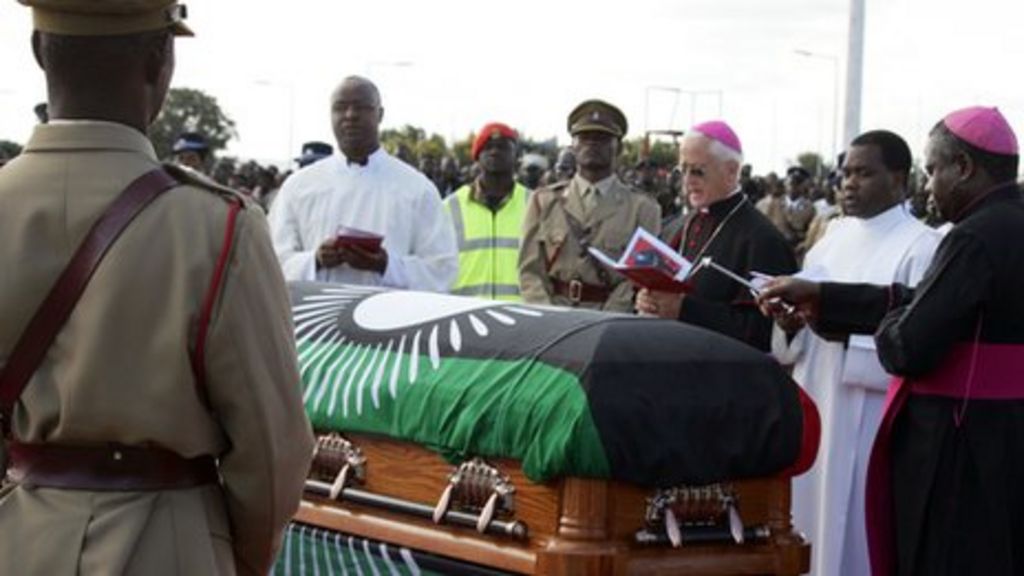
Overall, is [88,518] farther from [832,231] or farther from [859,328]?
[832,231]

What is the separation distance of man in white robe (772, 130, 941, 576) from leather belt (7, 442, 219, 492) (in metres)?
3.15

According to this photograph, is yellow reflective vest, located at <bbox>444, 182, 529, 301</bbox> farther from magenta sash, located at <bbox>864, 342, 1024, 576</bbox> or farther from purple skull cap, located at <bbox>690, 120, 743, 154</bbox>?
magenta sash, located at <bbox>864, 342, 1024, 576</bbox>

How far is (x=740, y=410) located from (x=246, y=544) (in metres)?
1.71

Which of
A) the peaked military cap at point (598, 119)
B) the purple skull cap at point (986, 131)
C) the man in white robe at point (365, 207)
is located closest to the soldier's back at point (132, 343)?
the purple skull cap at point (986, 131)

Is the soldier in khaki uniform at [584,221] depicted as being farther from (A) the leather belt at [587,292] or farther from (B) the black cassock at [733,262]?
(B) the black cassock at [733,262]

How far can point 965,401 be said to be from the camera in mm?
4539

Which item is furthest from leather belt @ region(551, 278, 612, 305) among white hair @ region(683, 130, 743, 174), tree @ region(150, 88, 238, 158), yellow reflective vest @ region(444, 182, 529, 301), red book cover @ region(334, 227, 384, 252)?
tree @ region(150, 88, 238, 158)

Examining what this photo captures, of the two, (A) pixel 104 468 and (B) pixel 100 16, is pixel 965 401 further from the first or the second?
(B) pixel 100 16

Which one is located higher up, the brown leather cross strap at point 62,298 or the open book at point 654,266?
the brown leather cross strap at point 62,298

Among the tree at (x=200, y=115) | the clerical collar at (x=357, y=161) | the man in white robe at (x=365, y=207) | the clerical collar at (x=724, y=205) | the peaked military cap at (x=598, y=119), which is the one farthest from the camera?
the tree at (x=200, y=115)

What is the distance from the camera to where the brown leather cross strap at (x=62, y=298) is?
252cm

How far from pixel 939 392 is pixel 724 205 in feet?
4.76

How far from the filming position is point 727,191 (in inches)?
230

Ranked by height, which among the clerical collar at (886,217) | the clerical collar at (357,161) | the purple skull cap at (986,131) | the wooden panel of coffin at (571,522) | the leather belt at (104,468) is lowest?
the wooden panel of coffin at (571,522)
